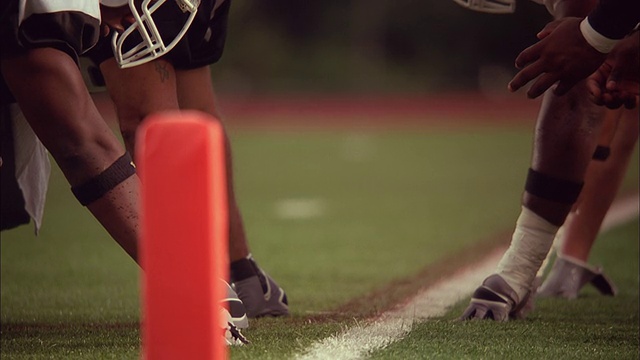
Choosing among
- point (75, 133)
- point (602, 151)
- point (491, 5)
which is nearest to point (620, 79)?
point (491, 5)

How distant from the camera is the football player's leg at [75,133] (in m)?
2.98

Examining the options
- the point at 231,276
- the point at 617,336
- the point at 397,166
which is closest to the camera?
the point at 617,336

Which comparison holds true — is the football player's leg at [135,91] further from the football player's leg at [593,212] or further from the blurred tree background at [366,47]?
the blurred tree background at [366,47]

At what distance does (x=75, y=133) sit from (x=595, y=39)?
55.2 inches

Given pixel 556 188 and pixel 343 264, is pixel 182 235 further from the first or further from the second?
pixel 343 264

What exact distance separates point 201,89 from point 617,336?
5.25 ft

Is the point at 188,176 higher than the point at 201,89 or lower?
higher

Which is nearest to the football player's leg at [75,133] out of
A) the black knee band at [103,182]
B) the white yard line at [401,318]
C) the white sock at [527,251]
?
the black knee band at [103,182]

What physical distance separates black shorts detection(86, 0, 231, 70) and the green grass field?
33.7 inches

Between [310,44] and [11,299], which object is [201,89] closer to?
[11,299]

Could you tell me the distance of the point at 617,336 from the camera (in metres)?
3.44

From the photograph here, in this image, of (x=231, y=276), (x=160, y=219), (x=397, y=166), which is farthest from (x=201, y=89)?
(x=397, y=166)

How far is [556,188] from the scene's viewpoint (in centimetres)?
380

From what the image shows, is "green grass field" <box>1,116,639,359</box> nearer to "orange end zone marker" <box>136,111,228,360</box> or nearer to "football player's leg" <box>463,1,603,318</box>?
"football player's leg" <box>463,1,603,318</box>
